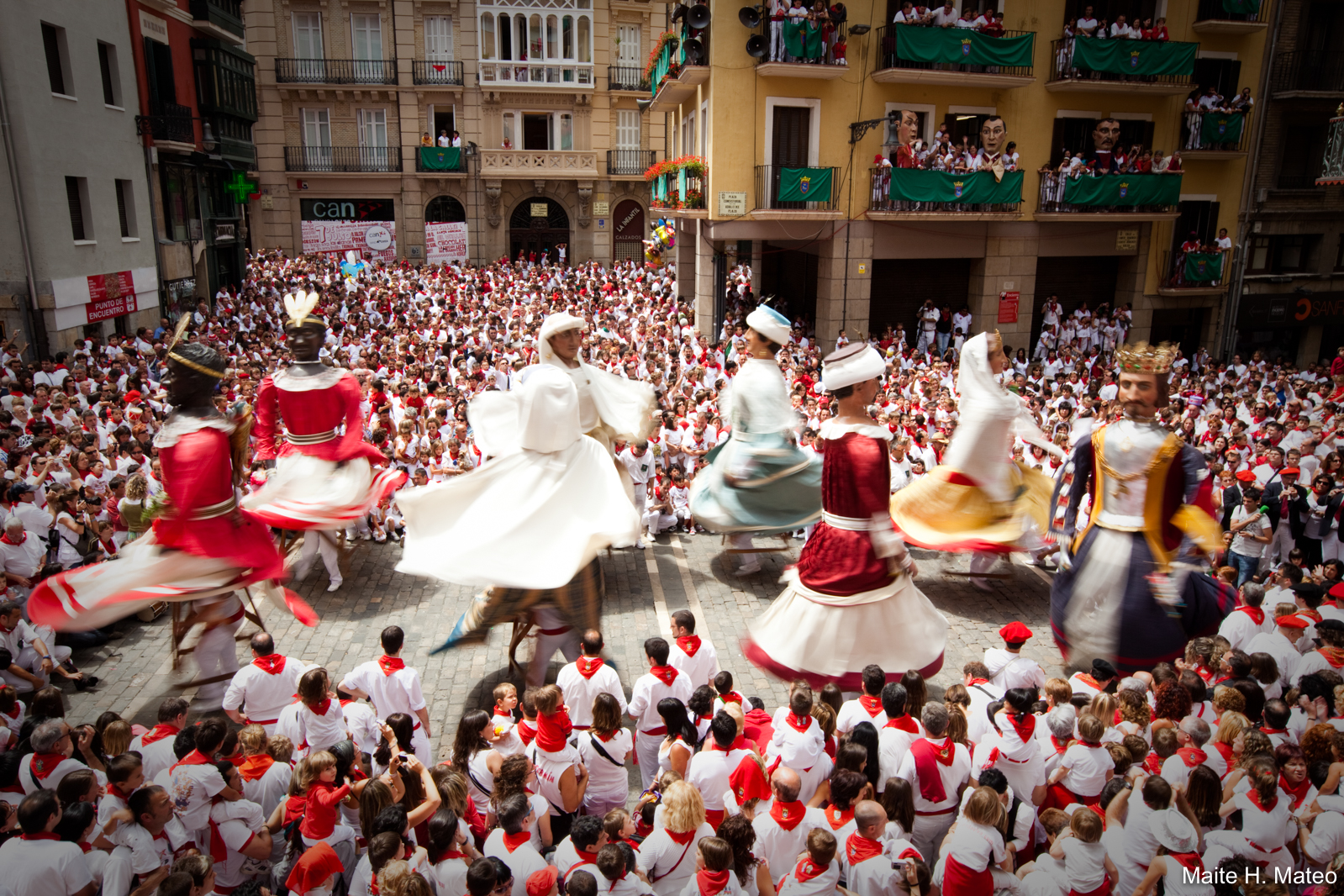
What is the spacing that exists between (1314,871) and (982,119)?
60.9 ft

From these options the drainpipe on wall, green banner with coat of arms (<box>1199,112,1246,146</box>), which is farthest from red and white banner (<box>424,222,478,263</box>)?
green banner with coat of arms (<box>1199,112,1246,146</box>)

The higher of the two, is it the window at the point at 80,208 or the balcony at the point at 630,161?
the balcony at the point at 630,161

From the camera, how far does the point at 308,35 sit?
108 feet

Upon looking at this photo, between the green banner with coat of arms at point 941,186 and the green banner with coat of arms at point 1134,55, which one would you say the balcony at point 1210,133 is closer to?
the green banner with coat of arms at point 1134,55

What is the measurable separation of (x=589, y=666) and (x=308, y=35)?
116ft

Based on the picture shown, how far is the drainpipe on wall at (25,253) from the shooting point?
13883 millimetres

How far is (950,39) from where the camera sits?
1780 cm

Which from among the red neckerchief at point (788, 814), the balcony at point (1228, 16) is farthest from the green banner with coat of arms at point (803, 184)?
the red neckerchief at point (788, 814)

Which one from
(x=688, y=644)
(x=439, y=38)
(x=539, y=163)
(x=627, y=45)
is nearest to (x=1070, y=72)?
(x=688, y=644)

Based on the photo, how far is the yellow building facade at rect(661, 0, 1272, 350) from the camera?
18.1 metres

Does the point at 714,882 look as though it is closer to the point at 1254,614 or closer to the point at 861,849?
the point at 861,849

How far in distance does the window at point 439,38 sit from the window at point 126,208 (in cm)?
1719

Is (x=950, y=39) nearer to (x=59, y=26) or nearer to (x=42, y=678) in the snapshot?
(x=59, y=26)

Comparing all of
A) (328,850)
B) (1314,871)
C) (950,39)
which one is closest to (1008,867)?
(1314,871)
